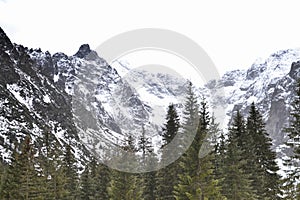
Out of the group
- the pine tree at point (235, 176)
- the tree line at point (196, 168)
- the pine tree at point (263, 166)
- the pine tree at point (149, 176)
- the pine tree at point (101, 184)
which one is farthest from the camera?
the pine tree at point (101, 184)

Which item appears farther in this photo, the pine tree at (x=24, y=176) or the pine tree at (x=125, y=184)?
the pine tree at (x=24, y=176)

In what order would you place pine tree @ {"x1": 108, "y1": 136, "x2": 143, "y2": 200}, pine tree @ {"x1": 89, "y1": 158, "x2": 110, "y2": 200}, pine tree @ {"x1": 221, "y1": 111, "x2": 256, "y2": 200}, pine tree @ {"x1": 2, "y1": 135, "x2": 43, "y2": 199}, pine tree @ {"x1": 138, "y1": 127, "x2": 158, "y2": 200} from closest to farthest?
pine tree @ {"x1": 221, "y1": 111, "x2": 256, "y2": 200} < pine tree @ {"x1": 108, "y1": 136, "x2": 143, "y2": 200} < pine tree @ {"x1": 2, "y1": 135, "x2": 43, "y2": 199} < pine tree @ {"x1": 138, "y1": 127, "x2": 158, "y2": 200} < pine tree @ {"x1": 89, "y1": 158, "x2": 110, "y2": 200}

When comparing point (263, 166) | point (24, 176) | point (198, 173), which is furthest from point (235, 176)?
point (24, 176)

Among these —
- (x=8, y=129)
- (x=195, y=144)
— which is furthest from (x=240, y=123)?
(x=8, y=129)

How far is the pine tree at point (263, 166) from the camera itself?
34.0 metres

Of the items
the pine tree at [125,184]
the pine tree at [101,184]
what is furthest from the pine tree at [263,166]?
the pine tree at [101,184]

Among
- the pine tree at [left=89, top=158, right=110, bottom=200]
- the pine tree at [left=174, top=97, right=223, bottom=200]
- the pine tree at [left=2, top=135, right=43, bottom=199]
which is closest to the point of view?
the pine tree at [left=174, top=97, right=223, bottom=200]

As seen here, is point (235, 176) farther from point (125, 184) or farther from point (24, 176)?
point (24, 176)

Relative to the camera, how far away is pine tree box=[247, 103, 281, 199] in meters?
34.0

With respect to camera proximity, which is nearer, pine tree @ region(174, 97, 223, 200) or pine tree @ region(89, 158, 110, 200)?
pine tree @ region(174, 97, 223, 200)

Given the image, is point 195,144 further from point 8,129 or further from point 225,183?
point 8,129

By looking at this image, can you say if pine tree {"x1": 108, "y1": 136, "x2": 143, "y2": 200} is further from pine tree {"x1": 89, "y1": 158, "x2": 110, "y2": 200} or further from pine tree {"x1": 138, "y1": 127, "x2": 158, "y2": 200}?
pine tree {"x1": 89, "y1": 158, "x2": 110, "y2": 200}

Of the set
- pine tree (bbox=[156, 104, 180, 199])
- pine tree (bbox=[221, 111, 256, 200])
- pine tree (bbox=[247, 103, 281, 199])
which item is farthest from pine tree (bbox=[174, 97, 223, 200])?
pine tree (bbox=[247, 103, 281, 199])

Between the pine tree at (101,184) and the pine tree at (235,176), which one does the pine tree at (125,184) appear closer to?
the pine tree at (235,176)
